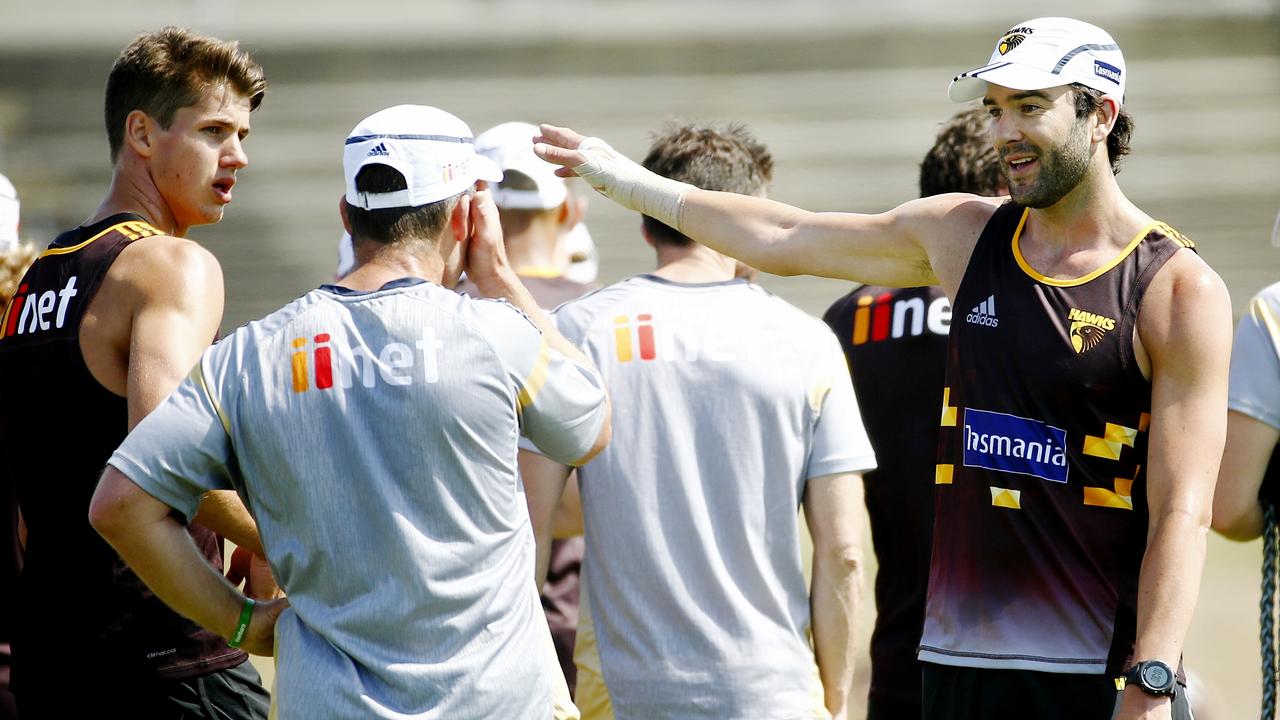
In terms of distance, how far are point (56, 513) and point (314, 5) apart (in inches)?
457

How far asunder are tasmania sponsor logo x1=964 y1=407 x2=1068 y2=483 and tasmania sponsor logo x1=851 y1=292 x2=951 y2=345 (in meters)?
0.92

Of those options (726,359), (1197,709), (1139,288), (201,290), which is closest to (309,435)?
(201,290)

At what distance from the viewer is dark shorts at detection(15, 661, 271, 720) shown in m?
3.06

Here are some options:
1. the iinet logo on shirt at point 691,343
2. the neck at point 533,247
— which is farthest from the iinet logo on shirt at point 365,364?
the neck at point 533,247

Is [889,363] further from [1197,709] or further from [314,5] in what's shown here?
[314,5]

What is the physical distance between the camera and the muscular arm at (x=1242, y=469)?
3.34 m

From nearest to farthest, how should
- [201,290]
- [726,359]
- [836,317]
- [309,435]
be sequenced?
[309,435], [201,290], [726,359], [836,317]

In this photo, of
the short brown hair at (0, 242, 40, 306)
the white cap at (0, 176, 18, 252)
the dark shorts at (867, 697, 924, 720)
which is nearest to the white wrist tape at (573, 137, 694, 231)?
the dark shorts at (867, 697, 924, 720)

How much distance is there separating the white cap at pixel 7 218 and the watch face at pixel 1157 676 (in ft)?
10.8

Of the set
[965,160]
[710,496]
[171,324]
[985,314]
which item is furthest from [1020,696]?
[171,324]

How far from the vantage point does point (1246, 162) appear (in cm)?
1339

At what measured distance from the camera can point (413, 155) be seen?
2707 millimetres

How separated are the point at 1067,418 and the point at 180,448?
1696 millimetres

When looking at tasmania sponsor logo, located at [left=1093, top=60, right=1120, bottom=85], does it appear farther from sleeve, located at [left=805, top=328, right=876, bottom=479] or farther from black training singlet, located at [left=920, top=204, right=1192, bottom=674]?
sleeve, located at [left=805, top=328, right=876, bottom=479]
